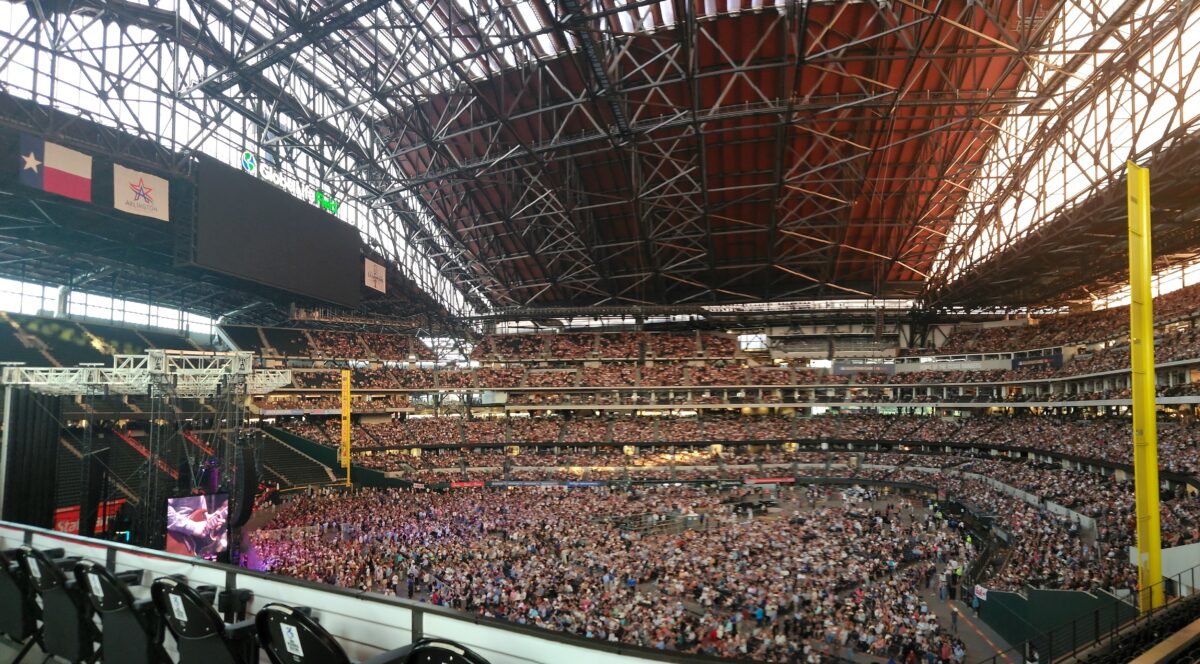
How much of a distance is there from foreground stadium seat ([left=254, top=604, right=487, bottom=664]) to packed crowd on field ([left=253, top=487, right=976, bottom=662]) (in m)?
8.35

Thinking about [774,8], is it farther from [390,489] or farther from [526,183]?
[390,489]

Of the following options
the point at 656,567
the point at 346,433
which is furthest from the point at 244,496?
the point at 346,433

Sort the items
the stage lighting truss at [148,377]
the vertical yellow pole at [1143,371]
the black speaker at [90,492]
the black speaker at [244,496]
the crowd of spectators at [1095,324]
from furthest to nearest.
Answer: the crowd of spectators at [1095,324] → the black speaker at [244,496] → the stage lighting truss at [148,377] → the black speaker at [90,492] → the vertical yellow pole at [1143,371]

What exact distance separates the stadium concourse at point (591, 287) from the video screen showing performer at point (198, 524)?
81 mm

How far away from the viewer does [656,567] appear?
19.2 meters

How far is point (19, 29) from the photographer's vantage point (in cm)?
1914

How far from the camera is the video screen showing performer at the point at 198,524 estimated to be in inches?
652

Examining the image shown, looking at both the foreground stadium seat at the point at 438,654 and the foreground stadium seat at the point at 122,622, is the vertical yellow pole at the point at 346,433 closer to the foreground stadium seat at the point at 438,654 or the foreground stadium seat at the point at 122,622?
the foreground stadium seat at the point at 122,622

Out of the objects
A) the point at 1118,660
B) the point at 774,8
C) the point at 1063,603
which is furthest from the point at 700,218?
the point at 1118,660

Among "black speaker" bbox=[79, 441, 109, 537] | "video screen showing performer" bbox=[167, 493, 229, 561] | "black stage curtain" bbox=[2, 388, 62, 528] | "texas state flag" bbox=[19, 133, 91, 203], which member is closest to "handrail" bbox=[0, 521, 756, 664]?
"black stage curtain" bbox=[2, 388, 62, 528]

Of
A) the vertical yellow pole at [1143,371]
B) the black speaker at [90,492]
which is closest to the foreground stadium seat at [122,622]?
the vertical yellow pole at [1143,371]

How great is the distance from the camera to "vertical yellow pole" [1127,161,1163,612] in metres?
10.9

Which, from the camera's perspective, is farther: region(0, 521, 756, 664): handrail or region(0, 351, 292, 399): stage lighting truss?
region(0, 351, 292, 399): stage lighting truss

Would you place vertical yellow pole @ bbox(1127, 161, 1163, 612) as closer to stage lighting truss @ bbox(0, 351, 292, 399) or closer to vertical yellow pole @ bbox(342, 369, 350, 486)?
stage lighting truss @ bbox(0, 351, 292, 399)
